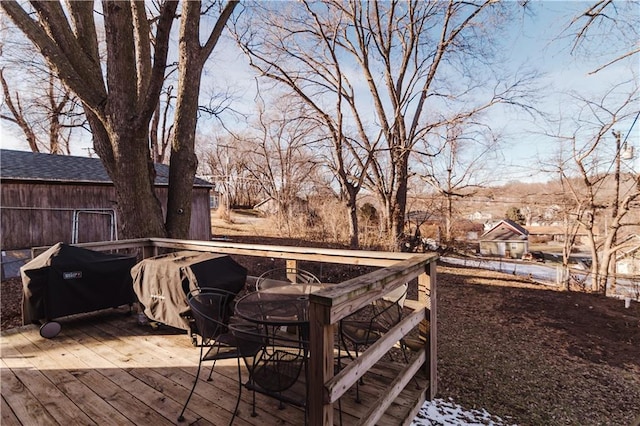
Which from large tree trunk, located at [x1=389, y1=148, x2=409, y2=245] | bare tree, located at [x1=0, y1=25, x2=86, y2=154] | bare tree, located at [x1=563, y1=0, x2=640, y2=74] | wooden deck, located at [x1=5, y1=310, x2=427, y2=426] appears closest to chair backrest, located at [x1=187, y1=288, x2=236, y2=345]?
wooden deck, located at [x1=5, y1=310, x2=427, y2=426]

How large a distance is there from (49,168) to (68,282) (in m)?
Answer: 8.57

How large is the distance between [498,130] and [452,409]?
915 centimetres

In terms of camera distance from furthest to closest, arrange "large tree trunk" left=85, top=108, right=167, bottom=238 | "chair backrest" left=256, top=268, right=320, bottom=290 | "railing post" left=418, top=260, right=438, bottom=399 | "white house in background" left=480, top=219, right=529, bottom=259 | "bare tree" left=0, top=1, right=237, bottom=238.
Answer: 1. "white house in background" left=480, top=219, right=529, bottom=259
2. "large tree trunk" left=85, top=108, right=167, bottom=238
3. "bare tree" left=0, top=1, right=237, bottom=238
4. "chair backrest" left=256, top=268, right=320, bottom=290
5. "railing post" left=418, top=260, right=438, bottom=399

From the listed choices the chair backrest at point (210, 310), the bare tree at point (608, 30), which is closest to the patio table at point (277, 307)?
the chair backrest at point (210, 310)

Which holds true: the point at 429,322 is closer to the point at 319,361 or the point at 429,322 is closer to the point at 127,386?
the point at 319,361

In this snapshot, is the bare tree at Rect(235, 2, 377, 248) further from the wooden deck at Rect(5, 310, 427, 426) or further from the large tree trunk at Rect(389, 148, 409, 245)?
the wooden deck at Rect(5, 310, 427, 426)

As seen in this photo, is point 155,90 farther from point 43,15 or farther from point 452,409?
point 452,409

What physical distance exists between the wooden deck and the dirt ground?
7.79ft

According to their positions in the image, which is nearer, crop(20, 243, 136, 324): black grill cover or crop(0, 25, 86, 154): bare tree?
crop(20, 243, 136, 324): black grill cover

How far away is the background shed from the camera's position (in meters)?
8.44

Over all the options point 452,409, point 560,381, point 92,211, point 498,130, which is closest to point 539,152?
point 498,130

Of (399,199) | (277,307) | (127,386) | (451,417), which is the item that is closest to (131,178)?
(127,386)

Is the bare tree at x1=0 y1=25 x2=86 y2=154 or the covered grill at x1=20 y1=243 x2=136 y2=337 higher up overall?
the bare tree at x1=0 y1=25 x2=86 y2=154

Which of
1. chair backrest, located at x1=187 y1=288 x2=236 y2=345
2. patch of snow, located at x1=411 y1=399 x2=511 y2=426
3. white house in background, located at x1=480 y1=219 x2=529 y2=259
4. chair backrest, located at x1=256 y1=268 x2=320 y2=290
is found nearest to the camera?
→ chair backrest, located at x1=187 y1=288 x2=236 y2=345
